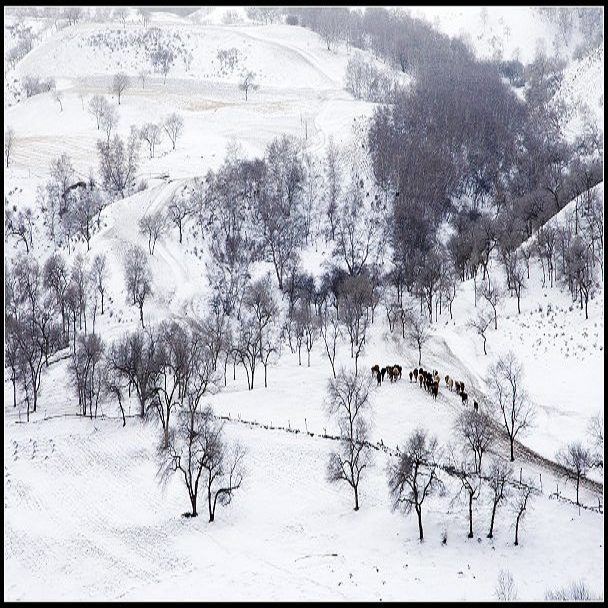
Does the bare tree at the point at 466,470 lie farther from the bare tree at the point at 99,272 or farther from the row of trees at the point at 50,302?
the bare tree at the point at 99,272

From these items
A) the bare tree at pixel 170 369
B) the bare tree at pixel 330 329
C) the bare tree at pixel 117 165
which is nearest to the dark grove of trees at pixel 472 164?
the bare tree at pixel 330 329

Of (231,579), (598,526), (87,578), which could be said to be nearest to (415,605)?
(231,579)

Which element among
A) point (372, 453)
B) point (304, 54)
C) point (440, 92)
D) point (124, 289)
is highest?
point (304, 54)

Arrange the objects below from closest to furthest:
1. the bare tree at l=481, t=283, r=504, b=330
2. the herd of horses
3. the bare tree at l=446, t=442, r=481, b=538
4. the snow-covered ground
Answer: the snow-covered ground < the bare tree at l=446, t=442, r=481, b=538 < the herd of horses < the bare tree at l=481, t=283, r=504, b=330

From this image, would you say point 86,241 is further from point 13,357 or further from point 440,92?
point 440,92

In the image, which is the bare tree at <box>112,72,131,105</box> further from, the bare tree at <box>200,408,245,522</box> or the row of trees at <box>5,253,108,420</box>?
the bare tree at <box>200,408,245,522</box>

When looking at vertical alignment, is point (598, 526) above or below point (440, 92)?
below

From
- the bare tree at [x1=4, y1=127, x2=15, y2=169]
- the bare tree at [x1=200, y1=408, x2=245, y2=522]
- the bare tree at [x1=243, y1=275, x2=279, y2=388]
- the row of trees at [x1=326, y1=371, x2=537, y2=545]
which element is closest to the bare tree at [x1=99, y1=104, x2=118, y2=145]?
the bare tree at [x1=4, y1=127, x2=15, y2=169]

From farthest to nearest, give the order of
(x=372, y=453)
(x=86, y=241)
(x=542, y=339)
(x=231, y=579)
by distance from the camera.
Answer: (x=86, y=241) < (x=542, y=339) < (x=372, y=453) < (x=231, y=579)
